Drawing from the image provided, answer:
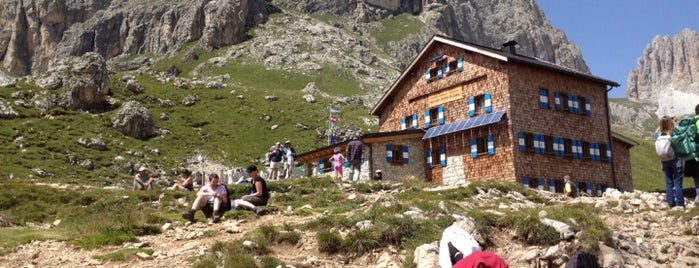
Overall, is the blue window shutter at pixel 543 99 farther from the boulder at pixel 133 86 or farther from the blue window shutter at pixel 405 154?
the boulder at pixel 133 86

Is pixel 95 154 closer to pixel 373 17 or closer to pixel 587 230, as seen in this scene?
pixel 587 230

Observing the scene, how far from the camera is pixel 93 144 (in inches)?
2569

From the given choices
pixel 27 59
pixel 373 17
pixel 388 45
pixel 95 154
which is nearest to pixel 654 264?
pixel 95 154

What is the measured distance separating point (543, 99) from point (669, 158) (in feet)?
68.7

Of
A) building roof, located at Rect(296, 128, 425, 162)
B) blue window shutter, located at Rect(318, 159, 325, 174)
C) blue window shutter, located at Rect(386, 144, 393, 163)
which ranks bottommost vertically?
blue window shutter, located at Rect(318, 159, 325, 174)

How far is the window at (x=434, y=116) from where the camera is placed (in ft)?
128

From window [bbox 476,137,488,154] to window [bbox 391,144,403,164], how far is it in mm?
4944

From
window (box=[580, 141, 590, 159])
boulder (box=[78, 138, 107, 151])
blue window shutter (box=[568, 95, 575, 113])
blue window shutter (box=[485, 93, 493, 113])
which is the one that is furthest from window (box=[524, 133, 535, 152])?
boulder (box=[78, 138, 107, 151])

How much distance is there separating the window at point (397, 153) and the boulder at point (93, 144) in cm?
4151

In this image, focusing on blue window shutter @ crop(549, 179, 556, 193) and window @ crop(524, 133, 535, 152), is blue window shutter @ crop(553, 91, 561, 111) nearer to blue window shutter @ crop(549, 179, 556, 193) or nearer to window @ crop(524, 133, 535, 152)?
window @ crop(524, 133, 535, 152)

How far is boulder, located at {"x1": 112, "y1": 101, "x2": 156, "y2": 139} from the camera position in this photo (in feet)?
240

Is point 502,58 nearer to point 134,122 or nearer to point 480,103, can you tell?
point 480,103

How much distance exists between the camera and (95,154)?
6319 cm

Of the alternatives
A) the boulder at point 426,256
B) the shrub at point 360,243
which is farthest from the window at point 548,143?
the boulder at point 426,256
